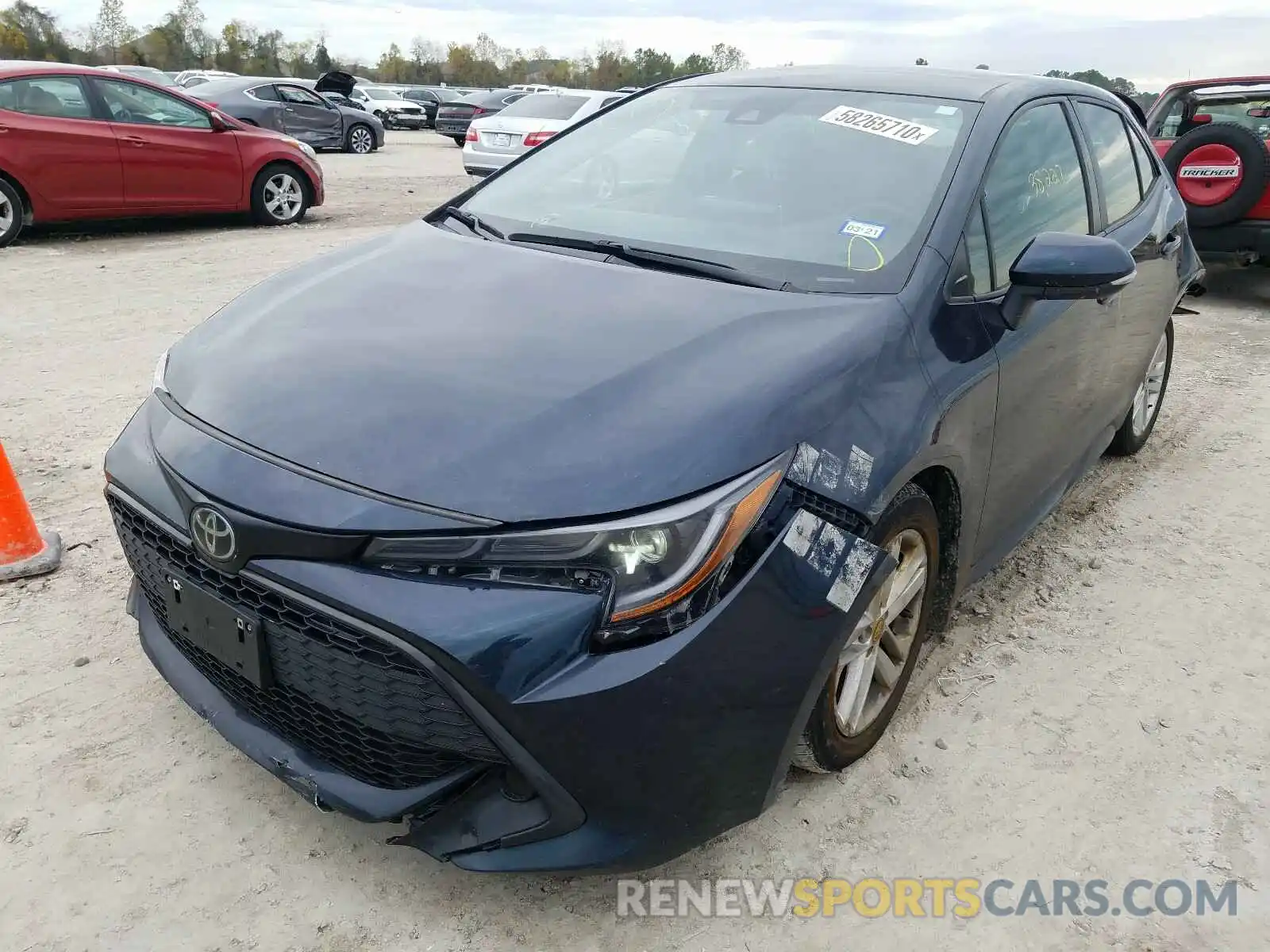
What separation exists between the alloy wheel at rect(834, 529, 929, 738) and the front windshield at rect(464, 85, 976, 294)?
0.66 metres

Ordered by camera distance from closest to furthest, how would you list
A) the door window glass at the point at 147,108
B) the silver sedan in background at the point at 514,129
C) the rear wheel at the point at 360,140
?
the door window glass at the point at 147,108 < the silver sedan in background at the point at 514,129 < the rear wheel at the point at 360,140

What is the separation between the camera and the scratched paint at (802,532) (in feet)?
5.93

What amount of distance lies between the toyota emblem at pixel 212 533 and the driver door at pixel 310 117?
1761 centimetres

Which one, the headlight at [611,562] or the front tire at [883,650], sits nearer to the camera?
the headlight at [611,562]

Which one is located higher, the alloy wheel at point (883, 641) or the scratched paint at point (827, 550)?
the scratched paint at point (827, 550)

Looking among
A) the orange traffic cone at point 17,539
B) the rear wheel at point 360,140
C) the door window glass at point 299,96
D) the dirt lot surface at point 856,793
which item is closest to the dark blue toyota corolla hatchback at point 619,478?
the dirt lot surface at point 856,793

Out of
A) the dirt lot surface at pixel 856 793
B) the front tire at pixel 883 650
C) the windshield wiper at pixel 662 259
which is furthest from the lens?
the windshield wiper at pixel 662 259

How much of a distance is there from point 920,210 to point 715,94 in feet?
3.36

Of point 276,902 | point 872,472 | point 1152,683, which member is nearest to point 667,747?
point 872,472

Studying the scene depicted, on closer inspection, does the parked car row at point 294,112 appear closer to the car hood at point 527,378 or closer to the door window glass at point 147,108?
the door window glass at point 147,108

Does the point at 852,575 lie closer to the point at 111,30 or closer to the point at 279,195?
the point at 279,195

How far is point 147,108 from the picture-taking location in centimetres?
859

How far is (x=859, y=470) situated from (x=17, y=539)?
2705 millimetres

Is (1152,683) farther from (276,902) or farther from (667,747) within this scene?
(276,902)
